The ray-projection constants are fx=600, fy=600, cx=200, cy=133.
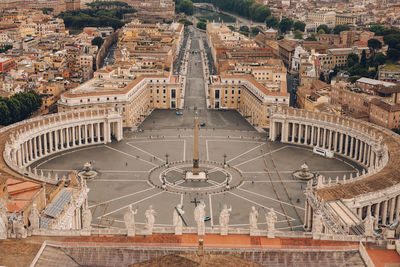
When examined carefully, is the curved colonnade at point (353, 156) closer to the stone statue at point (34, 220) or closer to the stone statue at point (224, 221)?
the stone statue at point (224, 221)

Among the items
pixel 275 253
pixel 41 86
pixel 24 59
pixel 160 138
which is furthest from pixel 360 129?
pixel 24 59

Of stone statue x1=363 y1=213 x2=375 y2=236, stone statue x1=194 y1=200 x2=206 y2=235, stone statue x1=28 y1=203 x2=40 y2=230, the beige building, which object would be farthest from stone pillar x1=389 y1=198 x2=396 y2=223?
the beige building

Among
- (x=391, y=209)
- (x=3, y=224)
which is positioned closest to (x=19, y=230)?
(x=3, y=224)

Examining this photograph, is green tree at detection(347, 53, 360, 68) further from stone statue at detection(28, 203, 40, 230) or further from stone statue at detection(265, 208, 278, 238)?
stone statue at detection(28, 203, 40, 230)

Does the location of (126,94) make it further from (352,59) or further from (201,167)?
(352,59)

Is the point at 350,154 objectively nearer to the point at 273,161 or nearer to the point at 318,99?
the point at 273,161
